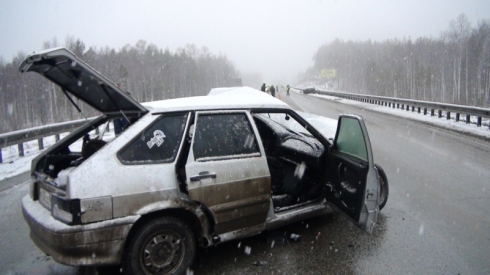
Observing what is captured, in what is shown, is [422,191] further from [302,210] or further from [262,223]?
[262,223]

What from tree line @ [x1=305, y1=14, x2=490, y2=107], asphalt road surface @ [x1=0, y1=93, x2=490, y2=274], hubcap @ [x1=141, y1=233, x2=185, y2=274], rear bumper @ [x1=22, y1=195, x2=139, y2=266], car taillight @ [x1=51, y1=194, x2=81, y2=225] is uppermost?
tree line @ [x1=305, y1=14, x2=490, y2=107]

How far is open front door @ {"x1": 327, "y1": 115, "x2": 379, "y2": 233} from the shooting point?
10.8 feet

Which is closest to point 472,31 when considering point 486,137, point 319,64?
point 486,137

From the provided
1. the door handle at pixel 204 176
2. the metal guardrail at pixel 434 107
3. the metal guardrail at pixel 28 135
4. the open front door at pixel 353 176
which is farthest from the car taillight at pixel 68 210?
the metal guardrail at pixel 434 107

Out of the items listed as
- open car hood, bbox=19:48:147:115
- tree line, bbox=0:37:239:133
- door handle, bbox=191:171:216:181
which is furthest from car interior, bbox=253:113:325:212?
tree line, bbox=0:37:239:133

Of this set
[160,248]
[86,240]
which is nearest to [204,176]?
[160,248]

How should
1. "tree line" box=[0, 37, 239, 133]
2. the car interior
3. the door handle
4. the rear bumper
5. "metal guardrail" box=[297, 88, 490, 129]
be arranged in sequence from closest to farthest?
the rear bumper, the door handle, the car interior, "metal guardrail" box=[297, 88, 490, 129], "tree line" box=[0, 37, 239, 133]

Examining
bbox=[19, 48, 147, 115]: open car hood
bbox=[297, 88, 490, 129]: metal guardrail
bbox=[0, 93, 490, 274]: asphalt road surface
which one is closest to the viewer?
bbox=[19, 48, 147, 115]: open car hood

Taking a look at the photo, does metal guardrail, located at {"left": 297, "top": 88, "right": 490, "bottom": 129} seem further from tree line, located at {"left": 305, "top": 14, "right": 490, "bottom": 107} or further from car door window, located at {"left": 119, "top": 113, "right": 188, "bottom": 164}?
tree line, located at {"left": 305, "top": 14, "right": 490, "bottom": 107}

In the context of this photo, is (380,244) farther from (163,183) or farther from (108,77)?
(108,77)

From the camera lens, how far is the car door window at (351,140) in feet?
11.3

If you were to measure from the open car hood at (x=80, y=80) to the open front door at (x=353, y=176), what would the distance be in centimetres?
225

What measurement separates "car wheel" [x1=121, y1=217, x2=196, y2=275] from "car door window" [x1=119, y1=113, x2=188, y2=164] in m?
0.56

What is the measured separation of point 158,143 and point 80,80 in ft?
3.25
